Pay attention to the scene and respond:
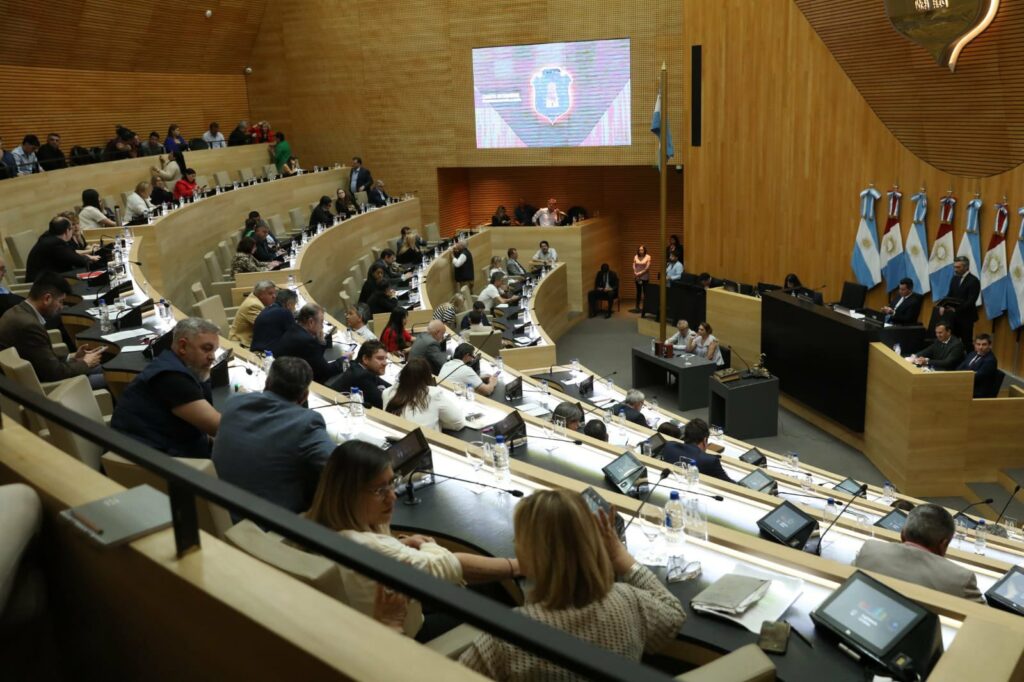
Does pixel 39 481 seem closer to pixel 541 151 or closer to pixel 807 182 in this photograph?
pixel 807 182

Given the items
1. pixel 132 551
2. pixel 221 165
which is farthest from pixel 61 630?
pixel 221 165

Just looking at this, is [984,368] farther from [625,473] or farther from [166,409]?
[166,409]

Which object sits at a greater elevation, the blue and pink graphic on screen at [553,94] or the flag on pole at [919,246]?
the blue and pink graphic on screen at [553,94]

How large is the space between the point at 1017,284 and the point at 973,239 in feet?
2.95

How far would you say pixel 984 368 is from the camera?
27.2 feet

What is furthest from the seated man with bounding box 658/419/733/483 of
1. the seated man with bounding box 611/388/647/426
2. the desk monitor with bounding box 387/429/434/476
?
the desk monitor with bounding box 387/429/434/476

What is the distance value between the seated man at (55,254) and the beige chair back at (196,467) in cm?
576

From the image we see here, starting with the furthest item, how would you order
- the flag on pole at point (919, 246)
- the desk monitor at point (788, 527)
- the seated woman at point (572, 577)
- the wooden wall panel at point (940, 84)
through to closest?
the flag on pole at point (919, 246), the wooden wall panel at point (940, 84), the desk monitor at point (788, 527), the seated woman at point (572, 577)

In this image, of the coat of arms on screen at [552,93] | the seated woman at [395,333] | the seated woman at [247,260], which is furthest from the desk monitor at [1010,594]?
the coat of arms on screen at [552,93]

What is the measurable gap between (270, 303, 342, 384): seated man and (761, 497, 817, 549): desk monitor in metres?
3.35

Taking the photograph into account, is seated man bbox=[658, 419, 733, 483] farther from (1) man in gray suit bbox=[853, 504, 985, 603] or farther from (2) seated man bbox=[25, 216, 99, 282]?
(2) seated man bbox=[25, 216, 99, 282]

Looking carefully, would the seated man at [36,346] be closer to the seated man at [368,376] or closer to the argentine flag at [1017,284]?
the seated man at [368,376]

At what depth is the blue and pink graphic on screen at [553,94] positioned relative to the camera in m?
16.4

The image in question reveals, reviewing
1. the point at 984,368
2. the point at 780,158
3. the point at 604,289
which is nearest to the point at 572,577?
the point at 984,368
